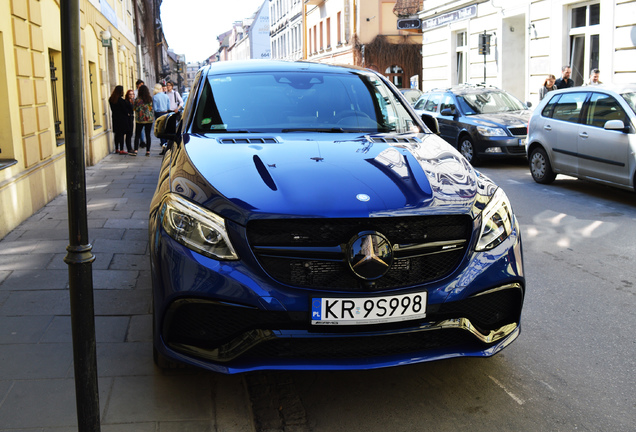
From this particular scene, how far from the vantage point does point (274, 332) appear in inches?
113

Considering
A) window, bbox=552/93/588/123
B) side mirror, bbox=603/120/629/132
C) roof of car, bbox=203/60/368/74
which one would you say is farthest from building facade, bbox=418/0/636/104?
roof of car, bbox=203/60/368/74

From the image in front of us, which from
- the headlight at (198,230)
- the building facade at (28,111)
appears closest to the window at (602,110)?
the building facade at (28,111)

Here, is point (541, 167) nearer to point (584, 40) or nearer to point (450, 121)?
point (450, 121)

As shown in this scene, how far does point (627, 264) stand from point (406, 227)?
3.74 m

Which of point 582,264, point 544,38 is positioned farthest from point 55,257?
point 544,38

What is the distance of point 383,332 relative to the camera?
116 inches

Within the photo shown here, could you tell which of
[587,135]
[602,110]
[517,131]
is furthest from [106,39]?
[602,110]

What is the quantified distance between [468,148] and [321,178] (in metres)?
11.1

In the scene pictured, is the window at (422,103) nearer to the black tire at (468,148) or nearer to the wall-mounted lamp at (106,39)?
the black tire at (468,148)

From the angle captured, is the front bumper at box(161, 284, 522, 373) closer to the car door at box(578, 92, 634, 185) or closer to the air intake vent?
the air intake vent

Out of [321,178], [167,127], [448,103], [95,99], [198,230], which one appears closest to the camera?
[198,230]

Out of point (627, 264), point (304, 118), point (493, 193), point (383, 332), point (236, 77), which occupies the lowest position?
point (627, 264)

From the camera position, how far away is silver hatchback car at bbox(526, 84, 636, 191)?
876 cm

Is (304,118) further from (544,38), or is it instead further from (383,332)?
(544,38)
